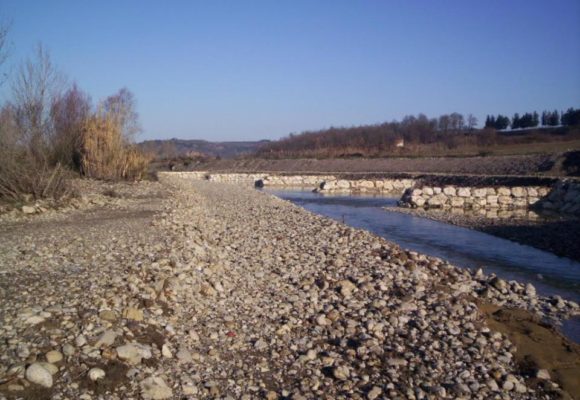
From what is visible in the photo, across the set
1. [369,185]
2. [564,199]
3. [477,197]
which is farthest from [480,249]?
[369,185]

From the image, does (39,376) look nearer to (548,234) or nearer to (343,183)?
(548,234)

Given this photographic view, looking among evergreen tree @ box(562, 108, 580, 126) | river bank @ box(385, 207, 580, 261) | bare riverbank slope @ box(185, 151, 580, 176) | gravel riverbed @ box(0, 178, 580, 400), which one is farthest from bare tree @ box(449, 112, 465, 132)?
gravel riverbed @ box(0, 178, 580, 400)

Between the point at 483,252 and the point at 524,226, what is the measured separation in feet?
20.7

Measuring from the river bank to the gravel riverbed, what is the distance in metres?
6.94

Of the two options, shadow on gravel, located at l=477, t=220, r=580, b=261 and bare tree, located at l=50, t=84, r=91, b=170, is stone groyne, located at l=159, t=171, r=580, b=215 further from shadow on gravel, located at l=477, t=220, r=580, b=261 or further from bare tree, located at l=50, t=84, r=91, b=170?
bare tree, located at l=50, t=84, r=91, b=170

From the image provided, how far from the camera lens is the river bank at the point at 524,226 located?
15.2 m

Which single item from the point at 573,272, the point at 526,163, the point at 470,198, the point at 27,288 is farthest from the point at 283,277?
the point at 526,163

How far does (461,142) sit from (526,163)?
32.6 metres

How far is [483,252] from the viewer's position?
1436 cm

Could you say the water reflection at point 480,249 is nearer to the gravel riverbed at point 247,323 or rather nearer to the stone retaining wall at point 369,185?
the gravel riverbed at point 247,323

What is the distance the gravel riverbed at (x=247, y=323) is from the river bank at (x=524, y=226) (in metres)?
6.94

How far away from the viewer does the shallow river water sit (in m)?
10.8

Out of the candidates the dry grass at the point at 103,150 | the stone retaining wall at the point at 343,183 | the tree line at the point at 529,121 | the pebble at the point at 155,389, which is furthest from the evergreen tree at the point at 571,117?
the pebble at the point at 155,389

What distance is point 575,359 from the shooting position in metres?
6.09
